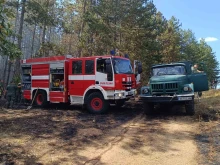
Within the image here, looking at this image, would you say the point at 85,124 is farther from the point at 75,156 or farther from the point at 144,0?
the point at 144,0

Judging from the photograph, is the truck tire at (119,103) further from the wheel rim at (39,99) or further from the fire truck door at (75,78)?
the wheel rim at (39,99)

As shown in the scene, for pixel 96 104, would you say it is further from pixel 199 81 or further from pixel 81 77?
pixel 199 81

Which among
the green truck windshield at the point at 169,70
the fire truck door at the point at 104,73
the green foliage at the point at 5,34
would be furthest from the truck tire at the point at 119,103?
the green foliage at the point at 5,34

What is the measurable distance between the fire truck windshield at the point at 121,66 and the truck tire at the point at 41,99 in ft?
15.2

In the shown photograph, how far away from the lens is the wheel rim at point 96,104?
414 inches

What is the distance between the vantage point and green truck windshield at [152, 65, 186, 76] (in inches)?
399

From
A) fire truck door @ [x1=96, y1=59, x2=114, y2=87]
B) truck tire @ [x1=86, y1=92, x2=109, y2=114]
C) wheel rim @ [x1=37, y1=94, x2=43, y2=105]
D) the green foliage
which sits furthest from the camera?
wheel rim @ [x1=37, y1=94, x2=43, y2=105]

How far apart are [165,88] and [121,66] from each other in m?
2.23

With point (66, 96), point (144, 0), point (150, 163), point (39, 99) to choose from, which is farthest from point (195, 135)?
point (144, 0)

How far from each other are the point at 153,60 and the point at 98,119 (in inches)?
642

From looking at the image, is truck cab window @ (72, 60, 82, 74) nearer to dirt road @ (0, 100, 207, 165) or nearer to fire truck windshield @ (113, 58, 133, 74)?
fire truck windshield @ (113, 58, 133, 74)

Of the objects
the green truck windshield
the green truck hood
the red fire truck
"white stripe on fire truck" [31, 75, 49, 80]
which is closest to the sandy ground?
the green truck hood

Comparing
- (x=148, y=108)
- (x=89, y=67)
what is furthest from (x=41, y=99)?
(x=148, y=108)

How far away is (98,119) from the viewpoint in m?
9.33
